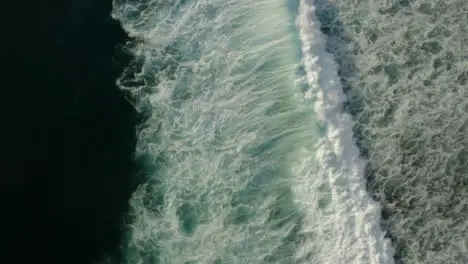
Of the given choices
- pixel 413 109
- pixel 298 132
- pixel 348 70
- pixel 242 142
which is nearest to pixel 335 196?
pixel 298 132

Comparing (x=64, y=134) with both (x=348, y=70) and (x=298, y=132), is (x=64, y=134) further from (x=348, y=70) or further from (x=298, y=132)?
(x=348, y=70)

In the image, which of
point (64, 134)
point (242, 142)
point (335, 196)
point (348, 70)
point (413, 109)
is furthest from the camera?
point (64, 134)

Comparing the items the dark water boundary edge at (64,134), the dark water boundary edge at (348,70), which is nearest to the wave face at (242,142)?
the dark water boundary edge at (348,70)

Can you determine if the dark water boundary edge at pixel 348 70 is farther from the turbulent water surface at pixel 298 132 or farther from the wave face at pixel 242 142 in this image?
the wave face at pixel 242 142

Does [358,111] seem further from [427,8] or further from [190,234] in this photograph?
[190,234]

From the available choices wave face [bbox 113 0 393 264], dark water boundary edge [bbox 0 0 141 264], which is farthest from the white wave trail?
dark water boundary edge [bbox 0 0 141 264]

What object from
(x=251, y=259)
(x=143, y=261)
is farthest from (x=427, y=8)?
(x=143, y=261)

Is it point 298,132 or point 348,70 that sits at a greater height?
point 348,70
